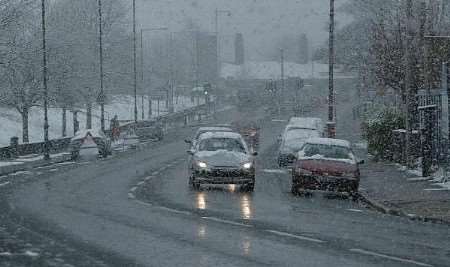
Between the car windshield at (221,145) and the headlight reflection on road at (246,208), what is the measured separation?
127 inches

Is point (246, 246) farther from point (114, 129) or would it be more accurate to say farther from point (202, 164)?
point (114, 129)

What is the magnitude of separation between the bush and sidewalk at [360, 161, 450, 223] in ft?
10.7

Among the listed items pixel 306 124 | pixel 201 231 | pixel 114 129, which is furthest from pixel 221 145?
pixel 114 129

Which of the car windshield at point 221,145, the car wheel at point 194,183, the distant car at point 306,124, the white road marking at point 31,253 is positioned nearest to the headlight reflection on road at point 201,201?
the car wheel at point 194,183

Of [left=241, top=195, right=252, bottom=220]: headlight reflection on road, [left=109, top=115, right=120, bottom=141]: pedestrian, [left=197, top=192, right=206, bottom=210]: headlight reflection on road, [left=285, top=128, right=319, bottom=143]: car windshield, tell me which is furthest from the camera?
[left=109, top=115, right=120, bottom=141]: pedestrian

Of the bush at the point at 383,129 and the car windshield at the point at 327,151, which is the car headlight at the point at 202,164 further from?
the bush at the point at 383,129

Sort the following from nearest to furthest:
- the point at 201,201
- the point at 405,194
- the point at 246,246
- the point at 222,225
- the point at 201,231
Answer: the point at 246,246 < the point at 201,231 < the point at 222,225 < the point at 201,201 < the point at 405,194

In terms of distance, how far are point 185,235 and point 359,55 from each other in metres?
61.1

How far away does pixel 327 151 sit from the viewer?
2500 centimetres

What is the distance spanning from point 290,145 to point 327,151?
11.1m

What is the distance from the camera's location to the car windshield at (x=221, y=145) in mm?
26375

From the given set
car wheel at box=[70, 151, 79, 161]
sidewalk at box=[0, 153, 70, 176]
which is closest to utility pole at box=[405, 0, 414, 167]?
sidewalk at box=[0, 153, 70, 176]

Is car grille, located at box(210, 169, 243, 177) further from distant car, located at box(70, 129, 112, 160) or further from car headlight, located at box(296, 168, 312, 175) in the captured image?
distant car, located at box(70, 129, 112, 160)

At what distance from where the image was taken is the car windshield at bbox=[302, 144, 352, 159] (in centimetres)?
2475
